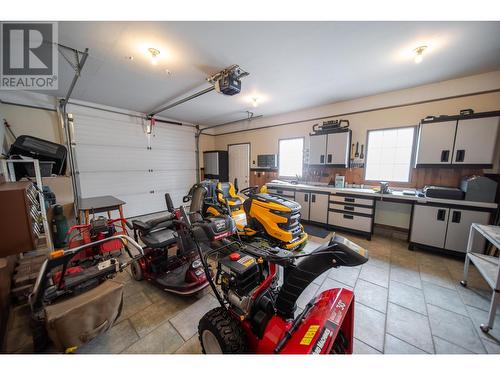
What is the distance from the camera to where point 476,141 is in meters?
2.78

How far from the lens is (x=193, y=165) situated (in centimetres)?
682

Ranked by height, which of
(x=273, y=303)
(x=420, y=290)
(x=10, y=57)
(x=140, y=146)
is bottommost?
(x=420, y=290)

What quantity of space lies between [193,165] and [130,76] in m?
3.97

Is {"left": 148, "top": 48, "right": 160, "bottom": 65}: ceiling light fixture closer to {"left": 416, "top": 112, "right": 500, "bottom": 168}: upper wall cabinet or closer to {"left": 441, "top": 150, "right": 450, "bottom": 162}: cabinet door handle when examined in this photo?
{"left": 416, "top": 112, "right": 500, "bottom": 168}: upper wall cabinet

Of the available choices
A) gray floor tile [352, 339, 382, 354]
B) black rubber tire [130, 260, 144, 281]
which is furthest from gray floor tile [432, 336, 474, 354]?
black rubber tire [130, 260, 144, 281]

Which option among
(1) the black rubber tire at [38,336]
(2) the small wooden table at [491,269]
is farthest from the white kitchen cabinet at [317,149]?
(1) the black rubber tire at [38,336]

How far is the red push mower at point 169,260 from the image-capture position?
2.01m

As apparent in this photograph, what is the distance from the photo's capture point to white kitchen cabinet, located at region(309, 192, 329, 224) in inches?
163

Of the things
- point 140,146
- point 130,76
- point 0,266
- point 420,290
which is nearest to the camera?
point 0,266

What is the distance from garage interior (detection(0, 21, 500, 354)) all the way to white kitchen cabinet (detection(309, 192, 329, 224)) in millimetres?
37

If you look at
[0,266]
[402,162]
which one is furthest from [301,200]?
[0,266]

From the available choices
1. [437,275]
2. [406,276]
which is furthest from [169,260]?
[437,275]

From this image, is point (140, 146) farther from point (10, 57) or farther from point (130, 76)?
point (10, 57)
